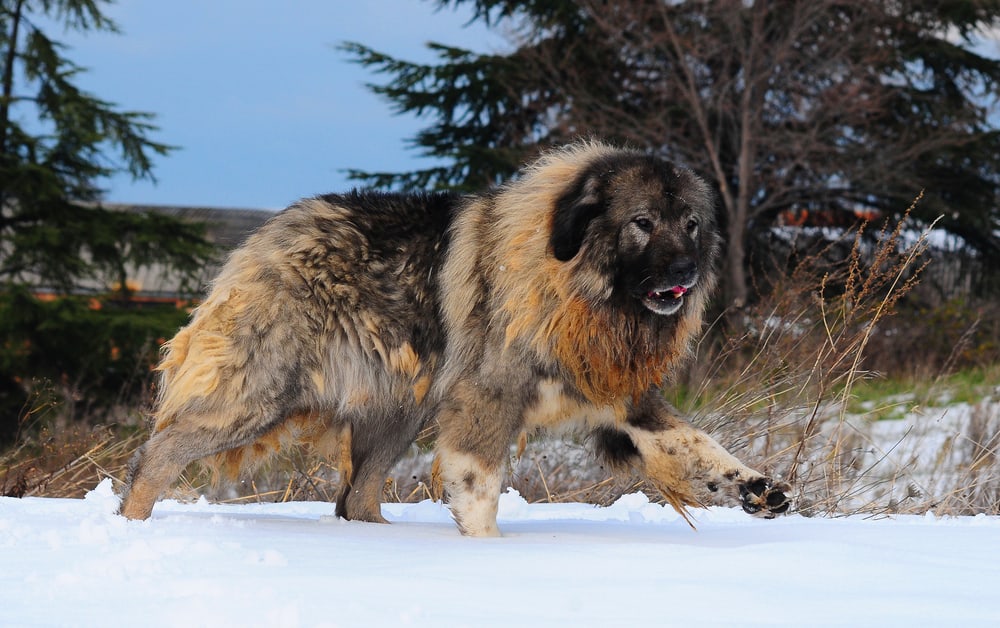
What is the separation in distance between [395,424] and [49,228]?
1344 cm

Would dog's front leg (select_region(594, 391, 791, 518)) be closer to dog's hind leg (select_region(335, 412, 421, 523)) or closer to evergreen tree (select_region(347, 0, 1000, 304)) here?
dog's hind leg (select_region(335, 412, 421, 523))

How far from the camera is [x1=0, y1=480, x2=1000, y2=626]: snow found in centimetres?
269

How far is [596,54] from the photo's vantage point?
1945cm

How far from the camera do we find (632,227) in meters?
4.38

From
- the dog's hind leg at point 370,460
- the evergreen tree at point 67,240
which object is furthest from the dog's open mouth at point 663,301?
the evergreen tree at point 67,240

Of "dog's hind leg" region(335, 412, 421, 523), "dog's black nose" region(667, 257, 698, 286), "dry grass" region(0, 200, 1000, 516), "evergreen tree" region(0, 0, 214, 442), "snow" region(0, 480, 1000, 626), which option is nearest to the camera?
"snow" region(0, 480, 1000, 626)

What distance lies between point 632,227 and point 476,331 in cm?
79

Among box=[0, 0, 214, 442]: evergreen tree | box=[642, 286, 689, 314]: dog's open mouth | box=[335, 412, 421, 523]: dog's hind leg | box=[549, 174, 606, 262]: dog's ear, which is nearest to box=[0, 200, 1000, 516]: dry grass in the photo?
box=[335, 412, 421, 523]: dog's hind leg

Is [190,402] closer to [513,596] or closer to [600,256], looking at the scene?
[600,256]

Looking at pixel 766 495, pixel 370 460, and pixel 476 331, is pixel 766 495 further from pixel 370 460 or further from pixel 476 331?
pixel 370 460

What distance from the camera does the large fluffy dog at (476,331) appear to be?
432cm

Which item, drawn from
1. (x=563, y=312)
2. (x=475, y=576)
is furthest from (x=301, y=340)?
(x=475, y=576)

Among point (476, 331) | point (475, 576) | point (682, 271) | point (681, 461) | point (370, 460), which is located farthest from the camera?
point (370, 460)

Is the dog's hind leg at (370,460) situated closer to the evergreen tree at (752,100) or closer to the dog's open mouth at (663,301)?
the dog's open mouth at (663,301)
